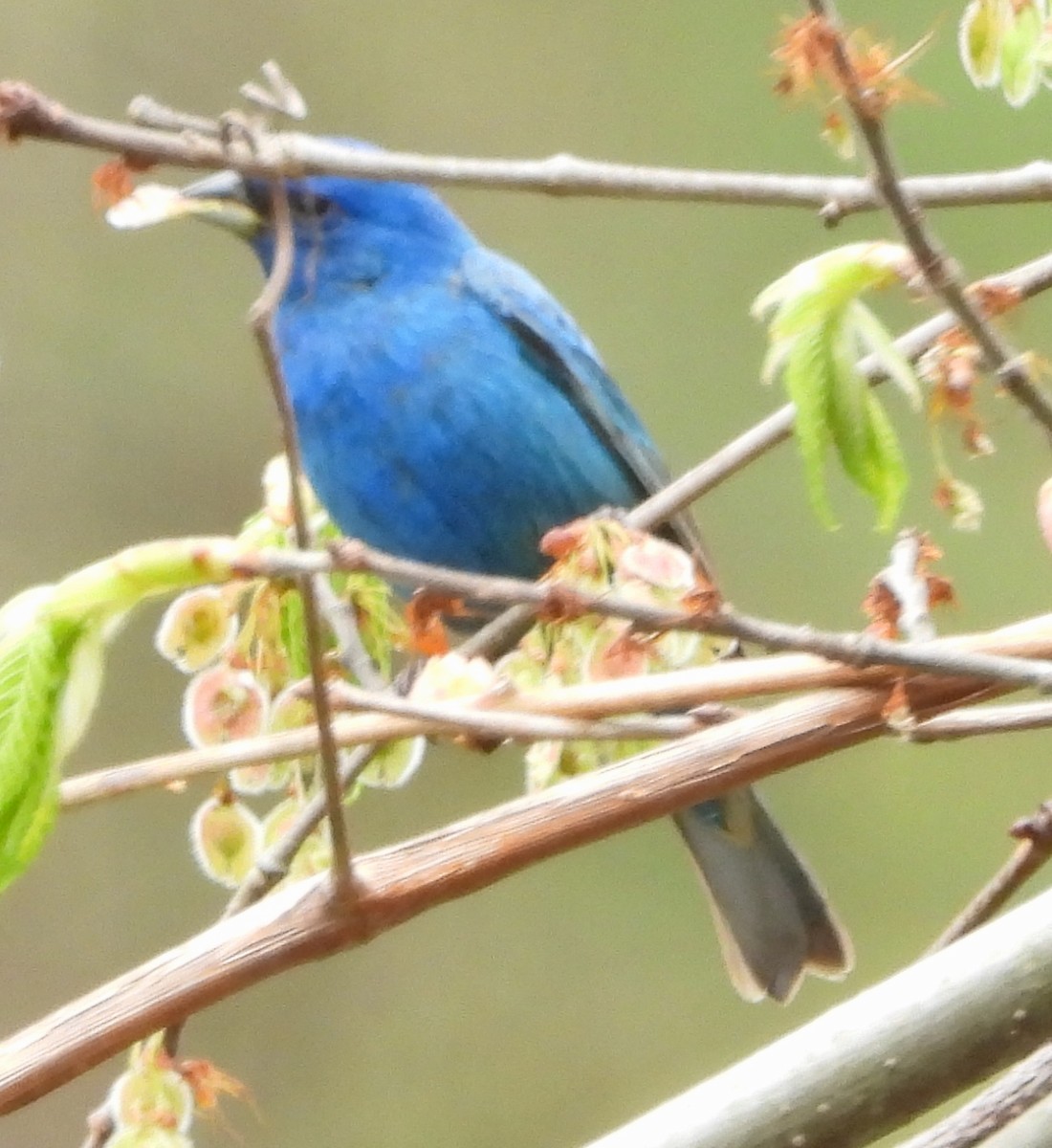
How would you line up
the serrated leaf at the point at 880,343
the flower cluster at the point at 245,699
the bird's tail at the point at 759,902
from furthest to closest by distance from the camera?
1. the bird's tail at the point at 759,902
2. the flower cluster at the point at 245,699
3. the serrated leaf at the point at 880,343

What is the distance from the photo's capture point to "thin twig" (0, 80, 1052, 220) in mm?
445

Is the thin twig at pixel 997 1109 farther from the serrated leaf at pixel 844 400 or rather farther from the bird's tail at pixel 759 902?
the bird's tail at pixel 759 902

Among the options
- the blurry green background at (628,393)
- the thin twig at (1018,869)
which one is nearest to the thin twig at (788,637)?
the thin twig at (1018,869)

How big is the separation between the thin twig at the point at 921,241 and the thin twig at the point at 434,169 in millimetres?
17

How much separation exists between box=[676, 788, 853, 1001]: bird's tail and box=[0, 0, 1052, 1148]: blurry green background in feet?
3.70

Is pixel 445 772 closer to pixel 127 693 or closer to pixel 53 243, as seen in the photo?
pixel 127 693

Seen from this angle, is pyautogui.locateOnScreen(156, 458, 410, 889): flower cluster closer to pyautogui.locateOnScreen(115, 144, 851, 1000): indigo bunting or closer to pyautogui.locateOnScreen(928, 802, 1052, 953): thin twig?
pyautogui.locateOnScreen(928, 802, 1052, 953): thin twig

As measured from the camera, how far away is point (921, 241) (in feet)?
1.67

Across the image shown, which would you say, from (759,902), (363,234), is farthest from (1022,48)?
(363,234)

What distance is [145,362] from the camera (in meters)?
2.48

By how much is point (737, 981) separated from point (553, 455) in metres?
0.45

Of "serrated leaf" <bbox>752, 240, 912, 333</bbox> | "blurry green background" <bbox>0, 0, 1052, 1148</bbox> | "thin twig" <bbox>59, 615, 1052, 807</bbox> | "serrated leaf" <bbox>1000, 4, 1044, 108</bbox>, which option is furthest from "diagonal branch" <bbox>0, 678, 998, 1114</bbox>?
"blurry green background" <bbox>0, 0, 1052, 1148</bbox>

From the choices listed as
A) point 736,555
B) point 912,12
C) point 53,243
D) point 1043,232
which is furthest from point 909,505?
point 53,243

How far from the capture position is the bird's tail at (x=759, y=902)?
1217 mm
